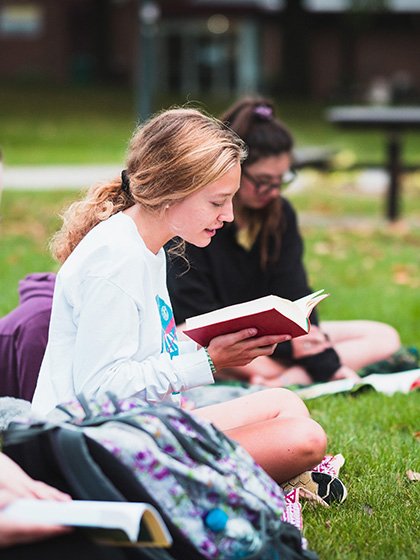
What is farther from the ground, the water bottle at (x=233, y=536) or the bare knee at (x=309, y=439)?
the water bottle at (x=233, y=536)

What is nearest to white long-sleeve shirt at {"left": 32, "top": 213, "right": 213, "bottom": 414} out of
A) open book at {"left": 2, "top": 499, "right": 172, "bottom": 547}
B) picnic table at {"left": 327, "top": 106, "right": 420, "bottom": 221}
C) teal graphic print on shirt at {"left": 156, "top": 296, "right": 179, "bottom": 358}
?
teal graphic print on shirt at {"left": 156, "top": 296, "right": 179, "bottom": 358}

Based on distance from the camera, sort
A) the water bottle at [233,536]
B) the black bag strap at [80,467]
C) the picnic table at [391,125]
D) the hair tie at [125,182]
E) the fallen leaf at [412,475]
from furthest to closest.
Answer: the picnic table at [391,125], the fallen leaf at [412,475], the hair tie at [125,182], the water bottle at [233,536], the black bag strap at [80,467]

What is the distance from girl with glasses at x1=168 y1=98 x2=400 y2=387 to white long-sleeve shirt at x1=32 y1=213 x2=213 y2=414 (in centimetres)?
168

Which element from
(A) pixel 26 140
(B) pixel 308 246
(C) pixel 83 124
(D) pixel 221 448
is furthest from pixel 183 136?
(C) pixel 83 124

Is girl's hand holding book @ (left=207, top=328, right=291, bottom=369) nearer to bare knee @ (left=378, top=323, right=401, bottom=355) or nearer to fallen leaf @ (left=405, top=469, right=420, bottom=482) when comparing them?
fallen leaf @ (left=405, top=469, right=420, bottom=482)

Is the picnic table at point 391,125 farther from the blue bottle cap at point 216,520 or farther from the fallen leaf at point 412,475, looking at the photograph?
the blue bottle cap at point 216,520

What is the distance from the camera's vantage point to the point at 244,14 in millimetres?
36094

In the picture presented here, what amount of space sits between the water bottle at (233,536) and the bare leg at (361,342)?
288 cm

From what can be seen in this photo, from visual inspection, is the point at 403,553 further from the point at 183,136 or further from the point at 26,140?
the point at 26,140

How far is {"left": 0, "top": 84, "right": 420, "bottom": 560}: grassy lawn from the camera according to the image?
3447 millimetres

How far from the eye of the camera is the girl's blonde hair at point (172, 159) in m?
3.17

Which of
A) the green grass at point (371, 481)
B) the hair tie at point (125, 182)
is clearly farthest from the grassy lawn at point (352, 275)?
the hair tie at point (125, 182)

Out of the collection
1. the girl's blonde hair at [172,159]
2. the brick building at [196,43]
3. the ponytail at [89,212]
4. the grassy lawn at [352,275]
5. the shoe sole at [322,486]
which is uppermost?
the girl's blonde hair at [172,159]

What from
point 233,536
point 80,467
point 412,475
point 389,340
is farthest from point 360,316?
point 80,467
